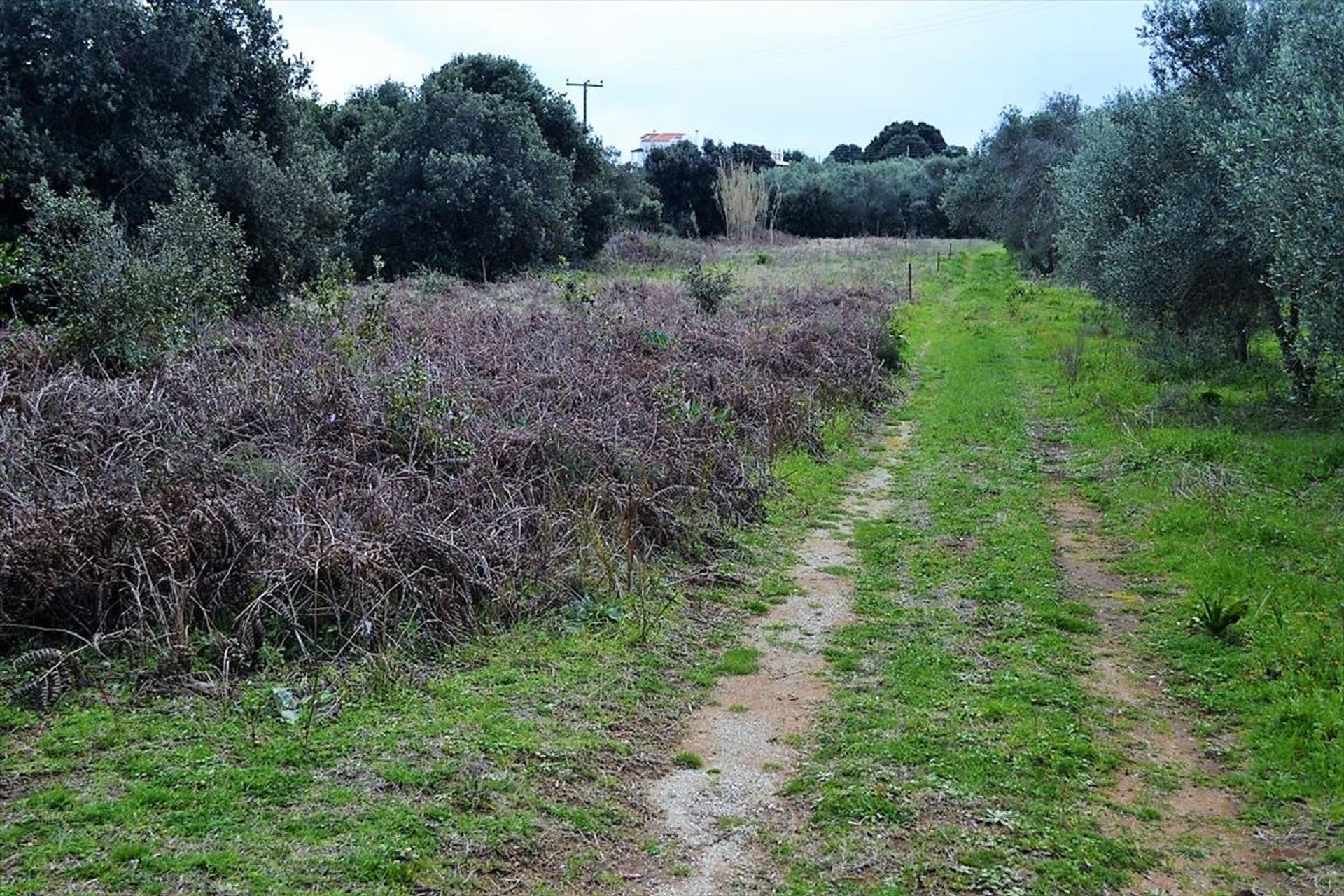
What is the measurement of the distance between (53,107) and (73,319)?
6.26 meters

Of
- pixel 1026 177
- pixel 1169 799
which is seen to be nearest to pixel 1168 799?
pixel 1169 799

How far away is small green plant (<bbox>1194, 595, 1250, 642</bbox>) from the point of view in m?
6.42

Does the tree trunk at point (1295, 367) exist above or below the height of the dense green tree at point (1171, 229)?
below

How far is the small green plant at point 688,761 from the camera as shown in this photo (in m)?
5.02

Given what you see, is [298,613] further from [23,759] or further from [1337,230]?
[1337,230]

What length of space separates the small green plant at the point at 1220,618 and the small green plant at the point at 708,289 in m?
12.2

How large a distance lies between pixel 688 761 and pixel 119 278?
830 cm

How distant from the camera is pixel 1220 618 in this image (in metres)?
6.44

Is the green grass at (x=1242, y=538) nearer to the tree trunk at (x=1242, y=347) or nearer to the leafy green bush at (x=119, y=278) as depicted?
the tree trunk at (x=1242, y=347)

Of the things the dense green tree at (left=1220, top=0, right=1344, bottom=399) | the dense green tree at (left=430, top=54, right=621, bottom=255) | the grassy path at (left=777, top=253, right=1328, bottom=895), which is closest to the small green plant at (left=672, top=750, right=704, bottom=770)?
the grassy path at (left=777, top=253, right=1328, bottom=895)

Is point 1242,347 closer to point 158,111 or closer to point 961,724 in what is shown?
point 961,724

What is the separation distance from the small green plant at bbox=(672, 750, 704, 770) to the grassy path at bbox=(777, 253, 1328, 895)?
52cm

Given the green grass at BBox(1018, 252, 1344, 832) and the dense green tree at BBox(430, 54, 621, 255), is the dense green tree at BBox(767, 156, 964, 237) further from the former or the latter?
the green grass at BBox(1018, 252, 1344, 832)

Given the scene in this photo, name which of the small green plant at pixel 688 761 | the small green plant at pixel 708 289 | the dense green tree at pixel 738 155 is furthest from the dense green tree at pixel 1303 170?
the dense green tree at pixel 738 155
